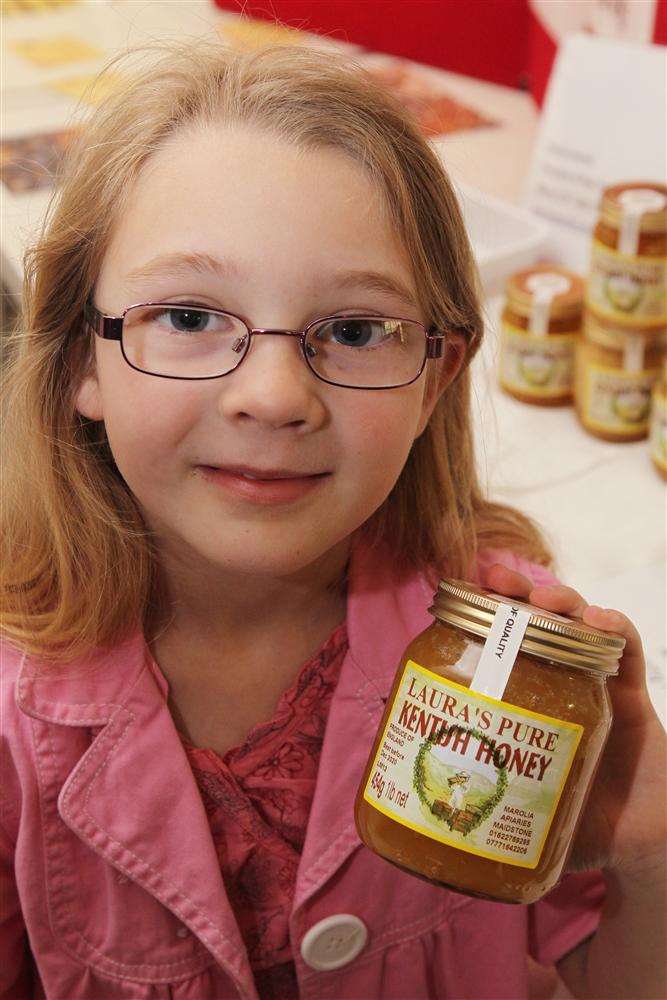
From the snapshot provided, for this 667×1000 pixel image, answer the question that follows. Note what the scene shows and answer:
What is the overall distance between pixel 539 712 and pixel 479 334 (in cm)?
37

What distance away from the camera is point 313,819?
35.3 inches

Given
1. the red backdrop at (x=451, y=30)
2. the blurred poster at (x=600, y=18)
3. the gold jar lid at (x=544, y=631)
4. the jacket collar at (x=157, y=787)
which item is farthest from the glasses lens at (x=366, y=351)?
the blurred poster at (x=600, y=18)

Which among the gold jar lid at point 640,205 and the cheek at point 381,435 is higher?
the cheek at point 381,435

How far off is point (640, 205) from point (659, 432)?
0.93ft

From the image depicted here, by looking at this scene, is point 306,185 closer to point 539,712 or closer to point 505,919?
point 539,712

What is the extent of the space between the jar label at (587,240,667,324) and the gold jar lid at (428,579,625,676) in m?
0.82

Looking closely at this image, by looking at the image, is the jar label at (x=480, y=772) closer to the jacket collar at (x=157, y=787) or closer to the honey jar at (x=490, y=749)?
the honey jar at (x=490, y=749)

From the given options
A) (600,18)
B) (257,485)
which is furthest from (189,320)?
(600,18)

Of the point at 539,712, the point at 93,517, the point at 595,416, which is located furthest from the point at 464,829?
the point at 595,416

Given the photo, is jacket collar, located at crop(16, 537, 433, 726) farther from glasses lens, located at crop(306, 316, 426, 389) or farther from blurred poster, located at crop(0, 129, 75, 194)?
blurred poster, located at crop(0, 129, 75, 194)

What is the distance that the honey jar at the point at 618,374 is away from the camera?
4.84 feet

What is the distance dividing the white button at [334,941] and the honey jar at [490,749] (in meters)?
0.20

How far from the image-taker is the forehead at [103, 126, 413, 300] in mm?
735

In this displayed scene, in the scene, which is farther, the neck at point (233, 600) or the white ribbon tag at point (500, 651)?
the neck at point (233, 600)
